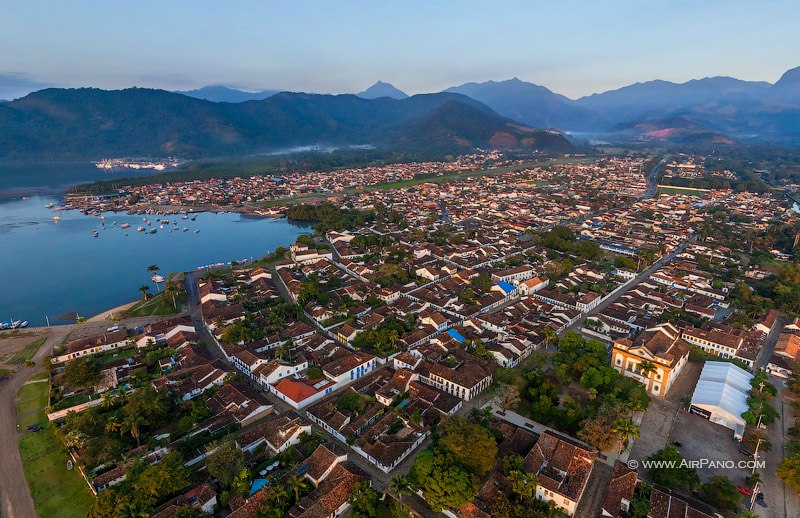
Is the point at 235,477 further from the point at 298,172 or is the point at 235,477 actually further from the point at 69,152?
the point at 69,152

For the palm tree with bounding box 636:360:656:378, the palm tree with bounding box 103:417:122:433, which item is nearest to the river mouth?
the palm tree with bounding box 103:417:122:433

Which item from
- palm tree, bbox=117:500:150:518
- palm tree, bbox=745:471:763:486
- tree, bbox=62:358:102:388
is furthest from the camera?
tree, bbox=62:358:102:388

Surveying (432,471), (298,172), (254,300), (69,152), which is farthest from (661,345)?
(69,152)

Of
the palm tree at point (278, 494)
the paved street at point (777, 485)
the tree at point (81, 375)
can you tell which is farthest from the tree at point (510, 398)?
the tree at point (81, 375)

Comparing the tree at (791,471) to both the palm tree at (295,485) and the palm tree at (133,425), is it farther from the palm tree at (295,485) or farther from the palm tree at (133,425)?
the palm tree at (133,425)

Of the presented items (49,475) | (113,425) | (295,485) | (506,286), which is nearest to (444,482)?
(295,485)

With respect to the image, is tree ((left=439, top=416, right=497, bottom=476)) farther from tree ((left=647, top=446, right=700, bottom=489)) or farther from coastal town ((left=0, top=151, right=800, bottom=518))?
tree ((left=647, top=446, right=700, bottom=489))
